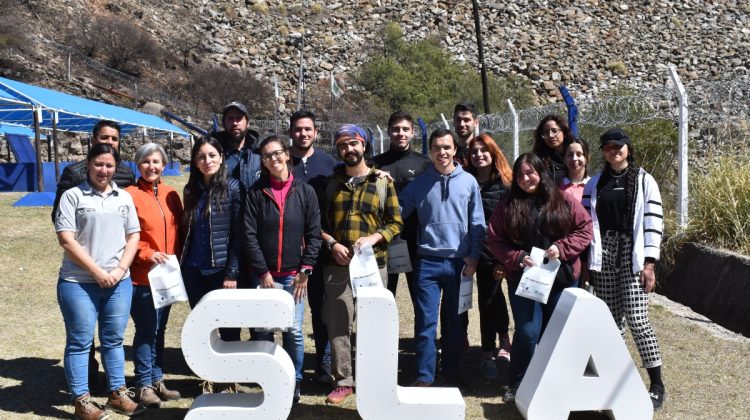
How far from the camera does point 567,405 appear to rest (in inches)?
164

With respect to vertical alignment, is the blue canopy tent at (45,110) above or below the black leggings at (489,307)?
above

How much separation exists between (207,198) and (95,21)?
41347 millimetres

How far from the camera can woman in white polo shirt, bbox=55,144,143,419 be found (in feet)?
13.8

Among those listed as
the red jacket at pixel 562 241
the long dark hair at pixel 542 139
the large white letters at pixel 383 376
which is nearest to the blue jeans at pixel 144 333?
the large white letters at pixel 383 376

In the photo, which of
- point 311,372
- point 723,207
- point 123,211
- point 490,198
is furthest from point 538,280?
point 723,207

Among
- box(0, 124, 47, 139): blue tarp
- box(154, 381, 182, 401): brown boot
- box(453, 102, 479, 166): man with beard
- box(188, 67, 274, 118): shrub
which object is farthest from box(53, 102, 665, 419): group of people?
box(188, 67, 274, 118): shrub

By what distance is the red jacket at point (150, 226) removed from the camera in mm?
4543

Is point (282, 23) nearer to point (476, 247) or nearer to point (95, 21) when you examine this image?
point (95, 21)

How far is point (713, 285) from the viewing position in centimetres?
683

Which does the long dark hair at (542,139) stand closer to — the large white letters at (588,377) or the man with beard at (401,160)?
the man with beard at (401,160)

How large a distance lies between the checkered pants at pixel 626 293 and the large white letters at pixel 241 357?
83.0 inches

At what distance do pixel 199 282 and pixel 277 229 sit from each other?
671mm

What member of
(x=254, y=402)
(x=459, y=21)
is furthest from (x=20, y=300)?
(x=459, y=21)

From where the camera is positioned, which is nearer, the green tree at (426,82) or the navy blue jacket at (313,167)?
the navy blue jacket at (313,167)
